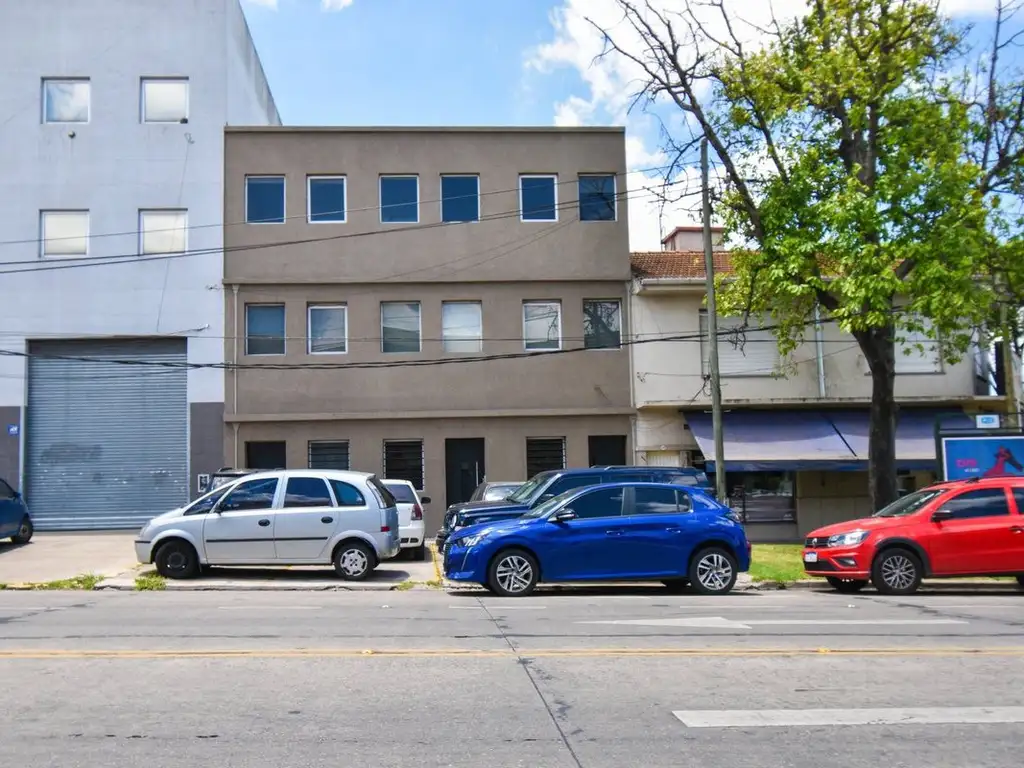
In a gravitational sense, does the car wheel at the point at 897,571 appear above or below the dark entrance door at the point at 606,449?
below

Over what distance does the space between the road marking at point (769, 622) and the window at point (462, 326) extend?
1597cm

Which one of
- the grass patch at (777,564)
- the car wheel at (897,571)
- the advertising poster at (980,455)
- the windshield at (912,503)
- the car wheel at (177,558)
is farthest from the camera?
the advertising poster at (980,455)

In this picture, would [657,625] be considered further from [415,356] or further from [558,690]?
[415,356]

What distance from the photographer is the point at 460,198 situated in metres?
27.4

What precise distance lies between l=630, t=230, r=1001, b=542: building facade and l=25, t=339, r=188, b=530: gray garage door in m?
12.0

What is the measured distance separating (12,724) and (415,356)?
2068 cm

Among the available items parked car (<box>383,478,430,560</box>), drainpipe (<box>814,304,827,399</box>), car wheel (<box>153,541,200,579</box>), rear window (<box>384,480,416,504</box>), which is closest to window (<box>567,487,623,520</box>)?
parked car (<box>383,478,430,560</box>)

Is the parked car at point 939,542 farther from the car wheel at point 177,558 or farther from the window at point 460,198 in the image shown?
the window at point 460,198

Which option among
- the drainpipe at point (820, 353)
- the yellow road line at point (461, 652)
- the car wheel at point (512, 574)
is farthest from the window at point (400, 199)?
the yellow road line at point (461, 652)

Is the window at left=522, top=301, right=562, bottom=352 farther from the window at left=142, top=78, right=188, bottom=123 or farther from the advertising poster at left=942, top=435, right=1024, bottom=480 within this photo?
the advertising poster at left=942, top=435, right=1024, bottom=480

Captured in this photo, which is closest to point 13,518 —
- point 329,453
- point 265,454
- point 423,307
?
point 265,454

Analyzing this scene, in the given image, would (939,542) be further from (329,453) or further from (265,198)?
(265,198)

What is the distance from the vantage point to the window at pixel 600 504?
14.6 m

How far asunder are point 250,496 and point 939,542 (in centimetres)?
1062
